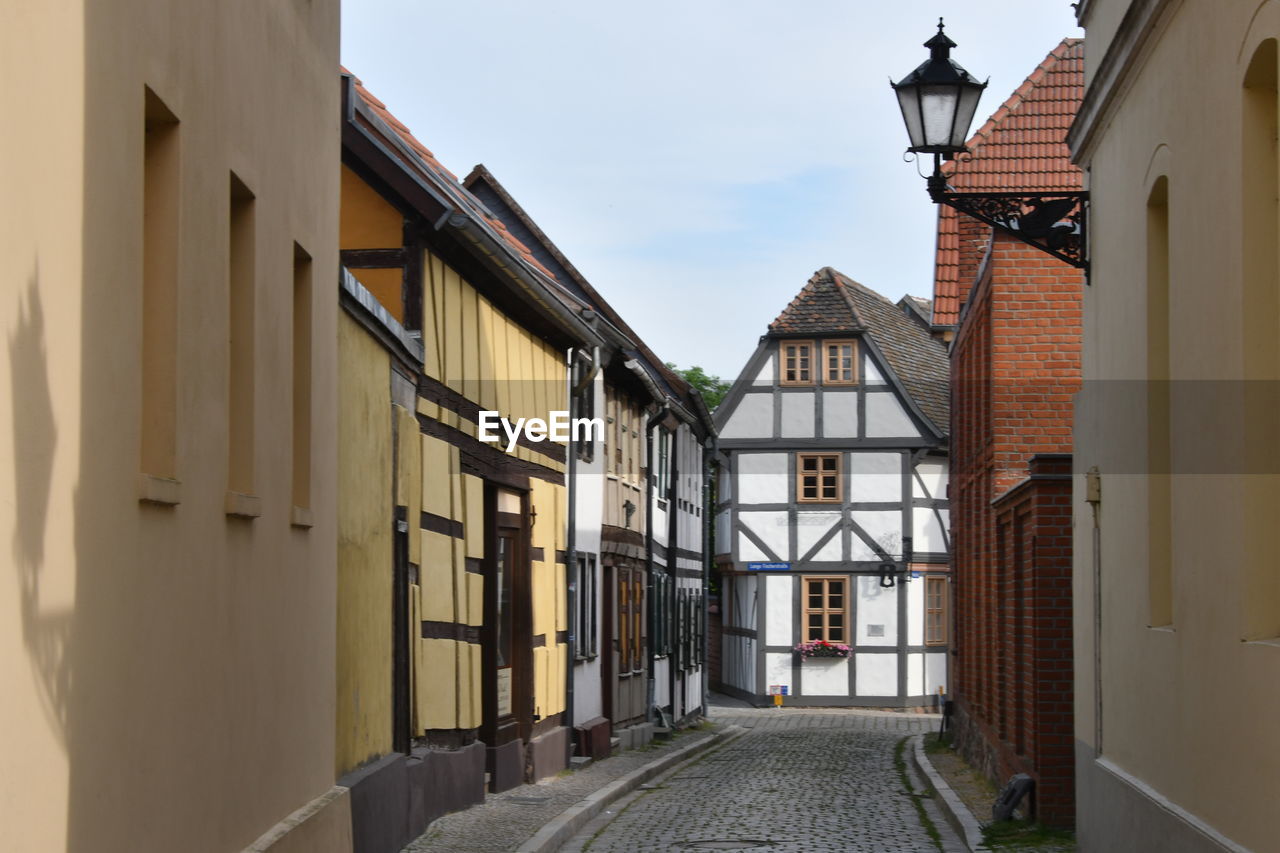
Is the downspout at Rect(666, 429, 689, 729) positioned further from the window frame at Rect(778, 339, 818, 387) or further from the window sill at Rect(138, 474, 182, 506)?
the window sill at Rect(138, 474, 182, 506)

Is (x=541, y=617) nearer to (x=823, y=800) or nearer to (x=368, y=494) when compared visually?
(x=823, y=800)

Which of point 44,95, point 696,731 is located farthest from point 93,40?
point 696,731

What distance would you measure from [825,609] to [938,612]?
106 inches

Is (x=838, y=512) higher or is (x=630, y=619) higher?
Answer: (x=838, y=512)

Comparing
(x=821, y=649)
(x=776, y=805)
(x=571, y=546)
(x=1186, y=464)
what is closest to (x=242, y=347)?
(x=1186, y=464)

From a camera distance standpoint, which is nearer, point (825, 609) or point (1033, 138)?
point (1033, 138)

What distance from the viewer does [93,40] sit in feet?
16.7

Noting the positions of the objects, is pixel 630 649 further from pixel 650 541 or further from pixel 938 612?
pixel 938 612

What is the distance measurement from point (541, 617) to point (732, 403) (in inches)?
905

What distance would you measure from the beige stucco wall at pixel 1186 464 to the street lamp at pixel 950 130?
1.40 feet

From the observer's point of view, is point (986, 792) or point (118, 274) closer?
point (118, 274)

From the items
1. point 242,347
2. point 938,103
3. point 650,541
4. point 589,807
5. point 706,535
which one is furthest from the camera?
point 706,535

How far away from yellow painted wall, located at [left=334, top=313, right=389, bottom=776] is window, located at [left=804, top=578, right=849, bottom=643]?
1158 inches

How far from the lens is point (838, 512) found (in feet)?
136
